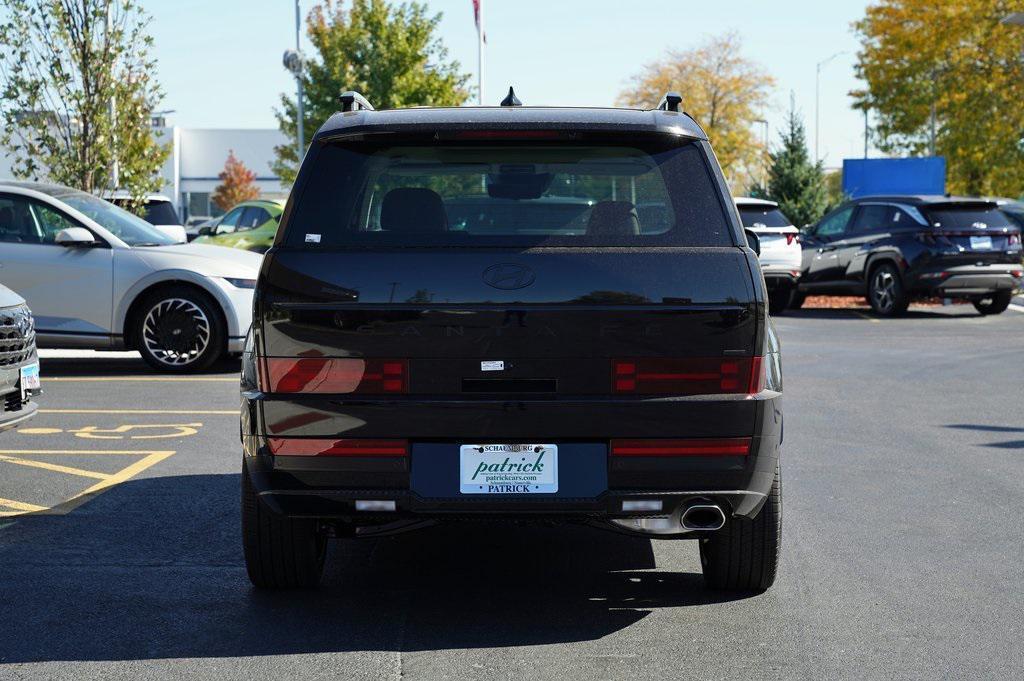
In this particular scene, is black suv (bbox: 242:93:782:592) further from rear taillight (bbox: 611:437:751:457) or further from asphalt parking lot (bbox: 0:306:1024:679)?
asphalt parking lot (bbox: 0:306:1024:679)

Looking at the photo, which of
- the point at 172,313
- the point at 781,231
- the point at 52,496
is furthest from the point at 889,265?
the point at 52,496

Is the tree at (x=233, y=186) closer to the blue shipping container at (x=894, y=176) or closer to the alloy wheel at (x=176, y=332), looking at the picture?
the blue shipping container at (x=894, y=176)

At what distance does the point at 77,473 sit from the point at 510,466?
421cm

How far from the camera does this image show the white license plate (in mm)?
4770

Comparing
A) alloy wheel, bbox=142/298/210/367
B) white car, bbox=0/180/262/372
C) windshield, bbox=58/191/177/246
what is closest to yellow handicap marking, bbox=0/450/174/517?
white car, bbox=0/180/262/372

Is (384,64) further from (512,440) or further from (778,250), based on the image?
(512,440)

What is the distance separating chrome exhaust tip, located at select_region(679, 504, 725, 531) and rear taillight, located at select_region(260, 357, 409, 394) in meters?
1.04

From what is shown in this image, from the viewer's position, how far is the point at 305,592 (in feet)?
18.1

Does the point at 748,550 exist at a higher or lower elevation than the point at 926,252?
lower

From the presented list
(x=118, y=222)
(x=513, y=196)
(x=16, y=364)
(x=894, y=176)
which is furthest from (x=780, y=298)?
(x=513, y=196)

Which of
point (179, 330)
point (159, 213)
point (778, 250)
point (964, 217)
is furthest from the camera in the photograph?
point (159, 213)

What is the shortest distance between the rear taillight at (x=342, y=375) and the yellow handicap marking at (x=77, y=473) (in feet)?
8.96

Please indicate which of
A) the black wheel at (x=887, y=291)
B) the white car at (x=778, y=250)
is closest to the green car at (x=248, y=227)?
the white car at (x=778, y=250)

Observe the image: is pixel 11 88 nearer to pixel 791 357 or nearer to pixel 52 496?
pixel 791 357
